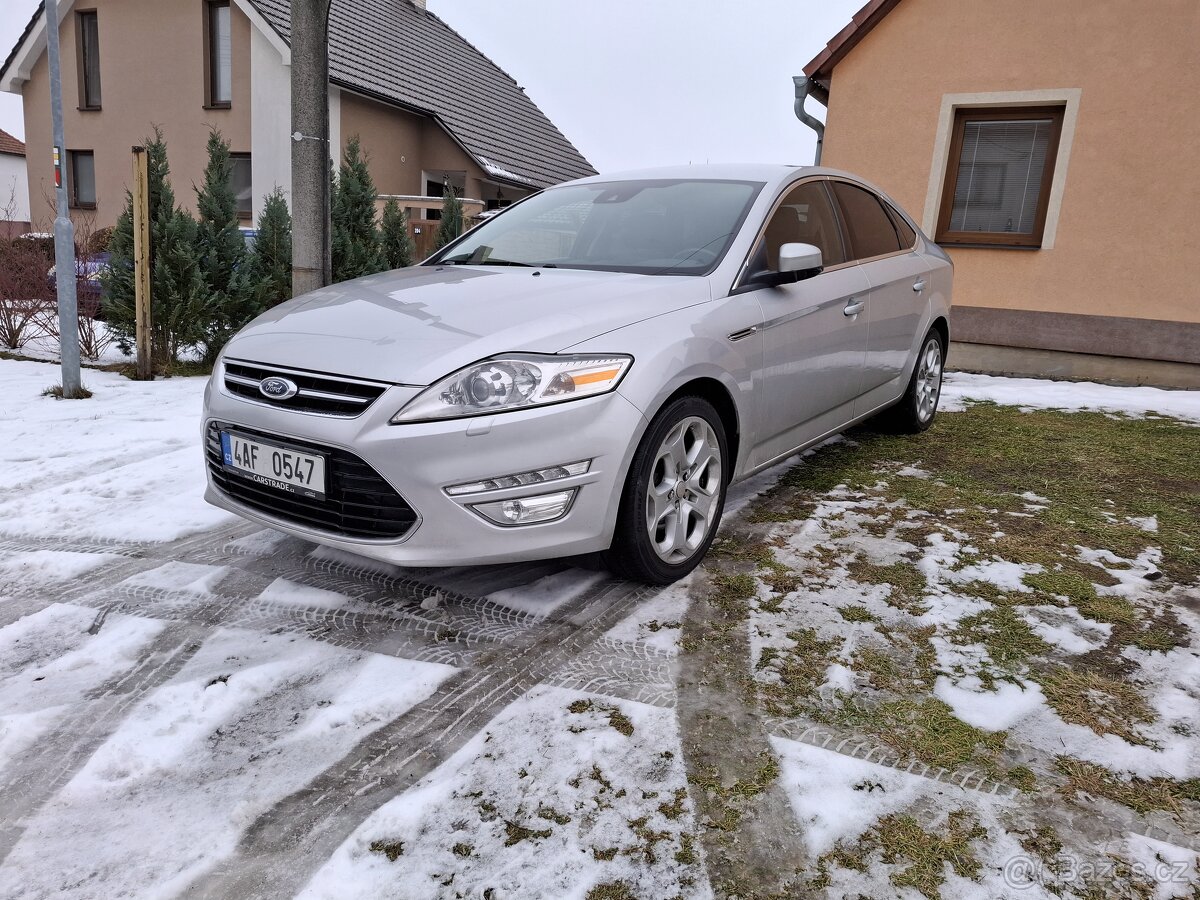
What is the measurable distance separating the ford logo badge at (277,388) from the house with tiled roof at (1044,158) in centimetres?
760

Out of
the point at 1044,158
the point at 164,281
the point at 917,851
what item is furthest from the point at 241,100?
the point at 917,851

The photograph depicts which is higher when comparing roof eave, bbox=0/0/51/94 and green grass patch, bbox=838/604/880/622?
roof eave, bbox=0/0/51/94

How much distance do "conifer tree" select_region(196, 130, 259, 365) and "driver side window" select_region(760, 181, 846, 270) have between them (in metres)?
5.53

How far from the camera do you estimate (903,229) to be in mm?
4996

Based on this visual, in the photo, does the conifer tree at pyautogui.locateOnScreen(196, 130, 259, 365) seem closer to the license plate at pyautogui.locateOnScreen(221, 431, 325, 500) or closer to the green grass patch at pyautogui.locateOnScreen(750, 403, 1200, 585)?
the license plate at pyautogui.locateOnScreen(221, 431, 325, 500)

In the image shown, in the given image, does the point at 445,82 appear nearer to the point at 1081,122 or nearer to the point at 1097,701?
the point at 1081,122

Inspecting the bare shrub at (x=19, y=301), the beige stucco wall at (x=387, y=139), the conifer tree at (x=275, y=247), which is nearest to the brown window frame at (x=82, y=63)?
the beige stucco wall at (x=387, y=139)

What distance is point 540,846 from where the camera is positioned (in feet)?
5.91

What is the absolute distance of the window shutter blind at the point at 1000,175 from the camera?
27.7ft

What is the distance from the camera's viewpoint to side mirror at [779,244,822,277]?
131 inches

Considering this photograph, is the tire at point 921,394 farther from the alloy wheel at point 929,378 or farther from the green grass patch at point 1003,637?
the green grass patch at point 1003,637

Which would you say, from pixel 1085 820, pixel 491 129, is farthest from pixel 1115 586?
pixel 491 129

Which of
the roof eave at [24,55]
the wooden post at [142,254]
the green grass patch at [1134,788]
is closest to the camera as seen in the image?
the green grass patch at [1134,788]

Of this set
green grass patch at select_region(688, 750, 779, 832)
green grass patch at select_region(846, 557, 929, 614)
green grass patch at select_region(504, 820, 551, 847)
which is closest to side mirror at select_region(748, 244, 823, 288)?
green grass patch at select_region(846, 557, 929, 614)
